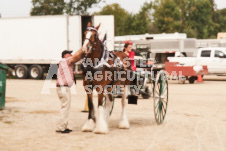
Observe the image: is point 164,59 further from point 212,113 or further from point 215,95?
point 212,113

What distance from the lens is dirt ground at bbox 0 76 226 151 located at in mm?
8727

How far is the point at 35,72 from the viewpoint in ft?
106

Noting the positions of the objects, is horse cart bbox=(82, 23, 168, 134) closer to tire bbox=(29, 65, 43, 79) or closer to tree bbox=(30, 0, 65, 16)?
tire bbox=(29, 65, 43, 79)

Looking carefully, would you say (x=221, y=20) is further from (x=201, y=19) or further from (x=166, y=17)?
(x=166, y=17)

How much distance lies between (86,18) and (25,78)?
19.1 ft

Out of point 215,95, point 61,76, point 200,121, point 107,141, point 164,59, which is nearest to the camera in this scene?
point 107,141

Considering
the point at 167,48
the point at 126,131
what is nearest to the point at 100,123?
the point at 126,131

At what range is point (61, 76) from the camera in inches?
400

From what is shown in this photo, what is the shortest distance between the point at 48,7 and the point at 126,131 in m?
71.7

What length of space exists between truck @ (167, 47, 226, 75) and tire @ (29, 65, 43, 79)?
8.38m

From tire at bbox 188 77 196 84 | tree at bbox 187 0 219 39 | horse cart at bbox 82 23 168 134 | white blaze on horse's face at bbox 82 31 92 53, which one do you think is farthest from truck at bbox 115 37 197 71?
tree at bbox 187 0 219 39

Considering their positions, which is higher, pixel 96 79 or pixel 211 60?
pixel 96 79

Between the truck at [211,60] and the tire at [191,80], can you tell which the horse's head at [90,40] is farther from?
the truck at [211,60]

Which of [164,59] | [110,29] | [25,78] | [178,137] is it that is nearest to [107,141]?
[178,137]
